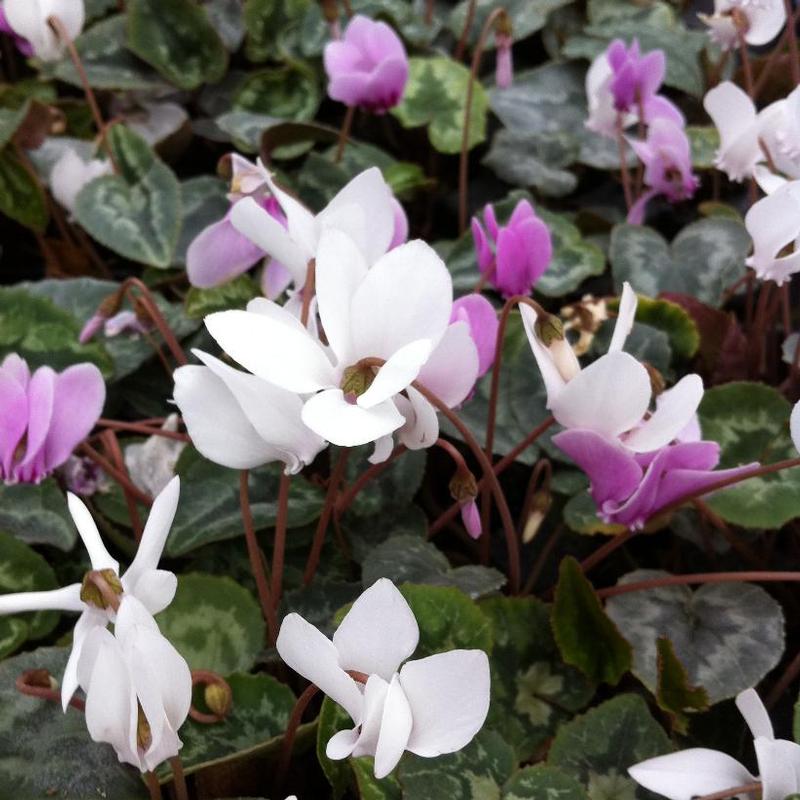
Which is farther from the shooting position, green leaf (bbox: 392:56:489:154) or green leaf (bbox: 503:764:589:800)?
green leaf (bbox: 392:56:489:154)

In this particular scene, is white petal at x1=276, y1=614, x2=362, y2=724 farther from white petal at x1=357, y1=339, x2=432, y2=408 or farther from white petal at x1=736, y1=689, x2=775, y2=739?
white petal at x1=736, y1=689, x2=775, y2=739

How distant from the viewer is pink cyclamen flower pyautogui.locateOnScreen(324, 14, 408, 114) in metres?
1.23

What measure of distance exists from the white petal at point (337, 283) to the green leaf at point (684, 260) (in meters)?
0.69

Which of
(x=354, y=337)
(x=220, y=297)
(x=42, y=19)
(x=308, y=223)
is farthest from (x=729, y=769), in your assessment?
(x=42, y=19)

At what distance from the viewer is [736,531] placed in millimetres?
1011

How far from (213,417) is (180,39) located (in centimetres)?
124

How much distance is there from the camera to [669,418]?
703 mm

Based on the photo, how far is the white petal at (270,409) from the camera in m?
0.60

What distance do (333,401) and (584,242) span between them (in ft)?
2.68

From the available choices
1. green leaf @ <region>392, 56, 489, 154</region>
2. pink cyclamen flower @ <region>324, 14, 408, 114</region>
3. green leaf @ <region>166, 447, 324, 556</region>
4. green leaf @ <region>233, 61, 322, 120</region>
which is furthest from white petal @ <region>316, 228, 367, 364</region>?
green leaf @ <region>233, 61, 322, 120</region>

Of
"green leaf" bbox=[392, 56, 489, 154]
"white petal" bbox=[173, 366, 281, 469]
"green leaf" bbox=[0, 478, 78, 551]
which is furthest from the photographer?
"green leaf" bbox=[392, 56, 489, 154]

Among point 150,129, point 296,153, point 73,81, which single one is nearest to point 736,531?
point 296,153

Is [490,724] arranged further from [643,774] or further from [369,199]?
[369,199]

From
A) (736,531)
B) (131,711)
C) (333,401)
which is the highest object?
(333,401)
